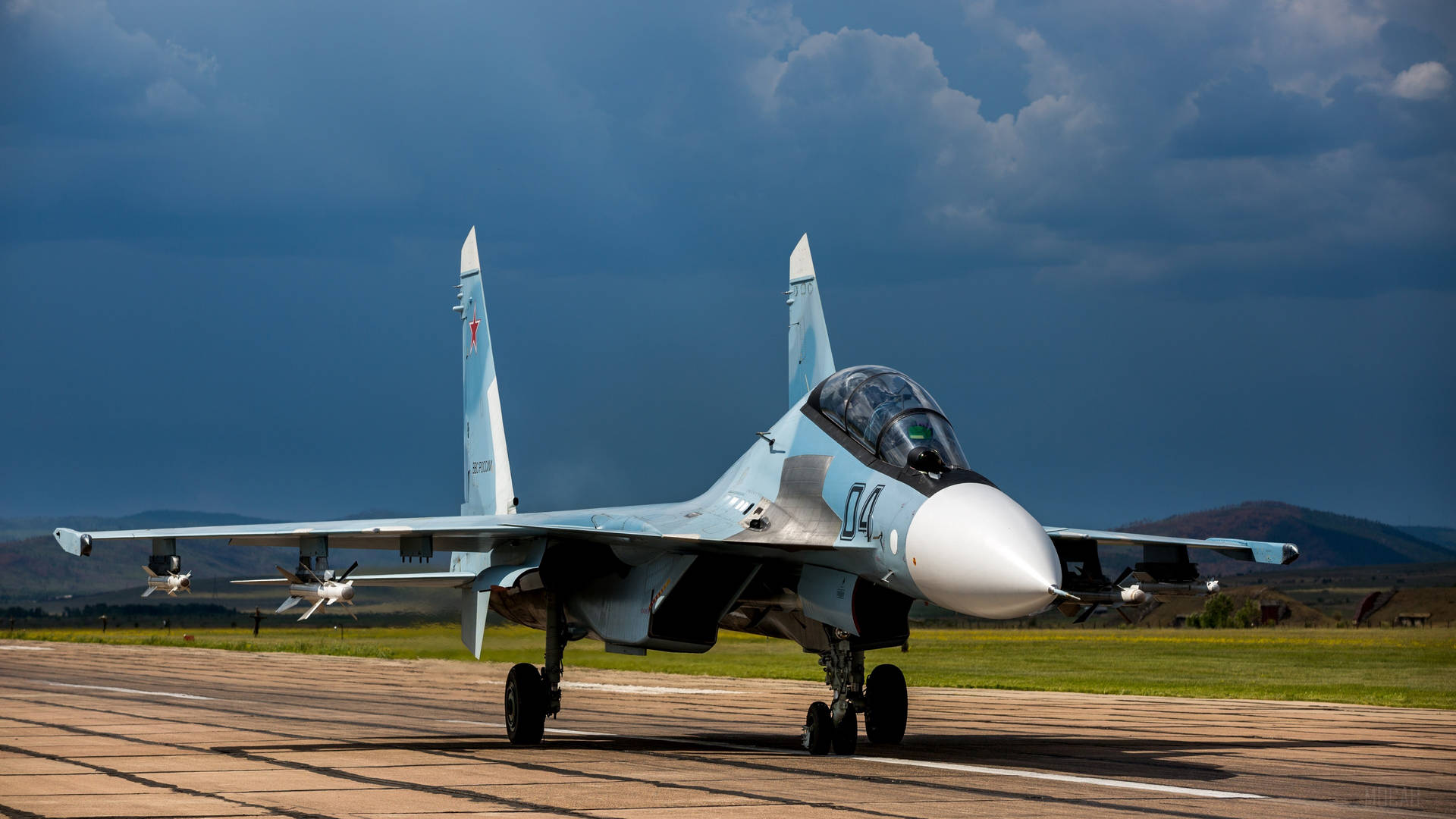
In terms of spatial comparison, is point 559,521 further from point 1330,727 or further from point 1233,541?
point 1330,727

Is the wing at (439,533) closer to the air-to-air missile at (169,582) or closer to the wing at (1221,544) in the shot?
the air-to-air missile at (169,582)

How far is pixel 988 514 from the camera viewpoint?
10.3 metres

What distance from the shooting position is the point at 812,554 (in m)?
12.3

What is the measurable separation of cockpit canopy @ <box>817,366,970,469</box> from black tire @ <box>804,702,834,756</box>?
2475 millimetres

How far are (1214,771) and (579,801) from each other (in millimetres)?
5397

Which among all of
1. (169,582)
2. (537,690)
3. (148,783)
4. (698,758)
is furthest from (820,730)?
(169,582)

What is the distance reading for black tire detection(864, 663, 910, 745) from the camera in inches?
555

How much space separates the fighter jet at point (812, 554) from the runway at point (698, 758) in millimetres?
1050

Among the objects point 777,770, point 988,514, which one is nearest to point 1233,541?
point 988,514

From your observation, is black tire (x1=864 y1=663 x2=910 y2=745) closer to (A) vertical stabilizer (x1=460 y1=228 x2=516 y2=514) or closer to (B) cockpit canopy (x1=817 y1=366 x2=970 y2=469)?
(B) cockpit canopy (x1=817 y1=366 x2=970 y2=469)

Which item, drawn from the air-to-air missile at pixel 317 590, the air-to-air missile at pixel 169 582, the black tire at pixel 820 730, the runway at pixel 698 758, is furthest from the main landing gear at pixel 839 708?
the air-to-air missile at pixel 169 582

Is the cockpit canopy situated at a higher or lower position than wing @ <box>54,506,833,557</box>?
higher

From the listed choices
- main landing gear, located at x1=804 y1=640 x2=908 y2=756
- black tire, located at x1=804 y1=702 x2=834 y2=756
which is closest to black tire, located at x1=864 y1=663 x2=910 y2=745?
main landing gear, located at x1=804 y1=640 x2=908 y2=756

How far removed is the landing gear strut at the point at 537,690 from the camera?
14508mm
